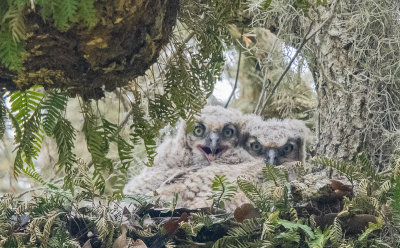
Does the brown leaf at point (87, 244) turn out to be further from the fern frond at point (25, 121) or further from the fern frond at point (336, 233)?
the fern frond at point (336, 233)

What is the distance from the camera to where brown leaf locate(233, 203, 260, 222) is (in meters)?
1.71

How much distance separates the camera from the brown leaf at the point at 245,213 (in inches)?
67.2

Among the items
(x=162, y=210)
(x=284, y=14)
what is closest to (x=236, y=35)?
(x=284, y=14)

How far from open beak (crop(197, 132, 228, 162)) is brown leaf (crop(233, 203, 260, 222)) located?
145cm

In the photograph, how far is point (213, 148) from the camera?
3.21 metres

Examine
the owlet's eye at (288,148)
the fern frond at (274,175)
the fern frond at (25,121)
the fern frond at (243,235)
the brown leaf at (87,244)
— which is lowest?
the fern frond at (243,235)

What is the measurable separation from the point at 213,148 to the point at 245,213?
1503mm

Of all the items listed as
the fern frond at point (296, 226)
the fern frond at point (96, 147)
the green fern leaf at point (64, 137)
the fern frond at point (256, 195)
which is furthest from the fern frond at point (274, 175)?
the green fern leaf at point (64, 137)

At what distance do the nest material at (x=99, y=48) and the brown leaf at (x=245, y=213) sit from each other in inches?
19.8

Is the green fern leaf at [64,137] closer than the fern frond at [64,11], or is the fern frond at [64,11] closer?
the fern frond at [64,11]

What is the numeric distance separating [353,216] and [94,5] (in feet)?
3.05

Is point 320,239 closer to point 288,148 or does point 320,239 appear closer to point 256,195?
point 256,195

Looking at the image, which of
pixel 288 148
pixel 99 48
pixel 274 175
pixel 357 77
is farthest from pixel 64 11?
pixel 288 148

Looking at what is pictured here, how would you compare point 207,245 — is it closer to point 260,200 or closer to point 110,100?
point 260,200
